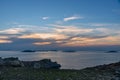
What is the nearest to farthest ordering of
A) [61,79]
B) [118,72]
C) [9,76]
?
1. [61,79]
2. [9,76]
3. [118,72]

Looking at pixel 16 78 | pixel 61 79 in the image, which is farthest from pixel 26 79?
pixel 61 79

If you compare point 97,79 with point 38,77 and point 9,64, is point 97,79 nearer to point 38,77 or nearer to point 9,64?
point 38,77

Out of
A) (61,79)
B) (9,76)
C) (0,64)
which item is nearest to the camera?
(61,79)

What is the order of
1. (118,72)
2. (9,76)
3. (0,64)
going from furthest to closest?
(0,64) < (118,72) < (9,76)

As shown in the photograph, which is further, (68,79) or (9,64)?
(9,64)

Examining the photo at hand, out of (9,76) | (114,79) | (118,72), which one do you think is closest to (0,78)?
(9,76)

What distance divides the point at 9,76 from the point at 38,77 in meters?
2.53

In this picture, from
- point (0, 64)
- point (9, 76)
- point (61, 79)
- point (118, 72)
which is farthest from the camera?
point (0, 64)

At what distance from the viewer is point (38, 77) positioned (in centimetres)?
1981

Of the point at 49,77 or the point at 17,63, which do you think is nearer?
the point at 49,77

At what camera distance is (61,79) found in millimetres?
19031

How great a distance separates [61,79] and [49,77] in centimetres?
124

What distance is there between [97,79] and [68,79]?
2.45m

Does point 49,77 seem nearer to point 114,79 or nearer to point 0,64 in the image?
point 114,79
